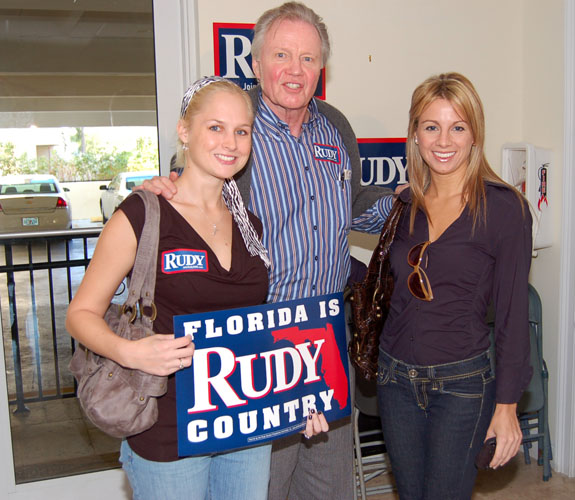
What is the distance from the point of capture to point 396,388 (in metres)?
2.09

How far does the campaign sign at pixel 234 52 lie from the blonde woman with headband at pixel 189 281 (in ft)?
4.51

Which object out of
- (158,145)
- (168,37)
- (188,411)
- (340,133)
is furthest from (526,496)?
(168,37)

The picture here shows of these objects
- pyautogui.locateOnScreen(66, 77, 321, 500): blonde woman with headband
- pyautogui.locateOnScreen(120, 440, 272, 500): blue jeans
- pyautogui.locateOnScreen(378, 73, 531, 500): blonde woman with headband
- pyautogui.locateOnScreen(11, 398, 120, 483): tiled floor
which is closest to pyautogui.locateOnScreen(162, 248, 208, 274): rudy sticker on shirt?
pyautogui.locateOnScreen(66, 77, 321, 500): blonde woman with headband

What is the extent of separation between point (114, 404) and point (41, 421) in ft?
8.80

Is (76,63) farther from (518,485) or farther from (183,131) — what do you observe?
(518,485)

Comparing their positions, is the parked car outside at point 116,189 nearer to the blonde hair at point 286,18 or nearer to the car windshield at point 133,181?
the car windshield at point 133,181

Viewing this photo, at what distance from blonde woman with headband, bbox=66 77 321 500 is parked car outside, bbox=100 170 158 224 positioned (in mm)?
1412

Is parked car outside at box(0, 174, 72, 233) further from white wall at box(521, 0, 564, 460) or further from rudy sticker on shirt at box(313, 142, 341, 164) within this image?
white wall at box(521, 0, 564, 460)

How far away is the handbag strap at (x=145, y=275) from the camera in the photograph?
161 cm

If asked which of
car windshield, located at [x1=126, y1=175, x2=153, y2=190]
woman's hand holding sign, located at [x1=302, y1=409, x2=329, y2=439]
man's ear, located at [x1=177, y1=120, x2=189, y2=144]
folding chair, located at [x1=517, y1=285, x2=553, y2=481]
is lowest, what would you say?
folding chair, located at [x1=517, y1=285, x2=553, y2=481]

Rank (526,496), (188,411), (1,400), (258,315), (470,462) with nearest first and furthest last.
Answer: (188,411), (258,315), (470,462), (1,400), (526,496)

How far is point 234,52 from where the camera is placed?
3.11 m

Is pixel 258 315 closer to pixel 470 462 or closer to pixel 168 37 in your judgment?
pixel 470 462

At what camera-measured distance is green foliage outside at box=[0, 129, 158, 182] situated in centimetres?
303
